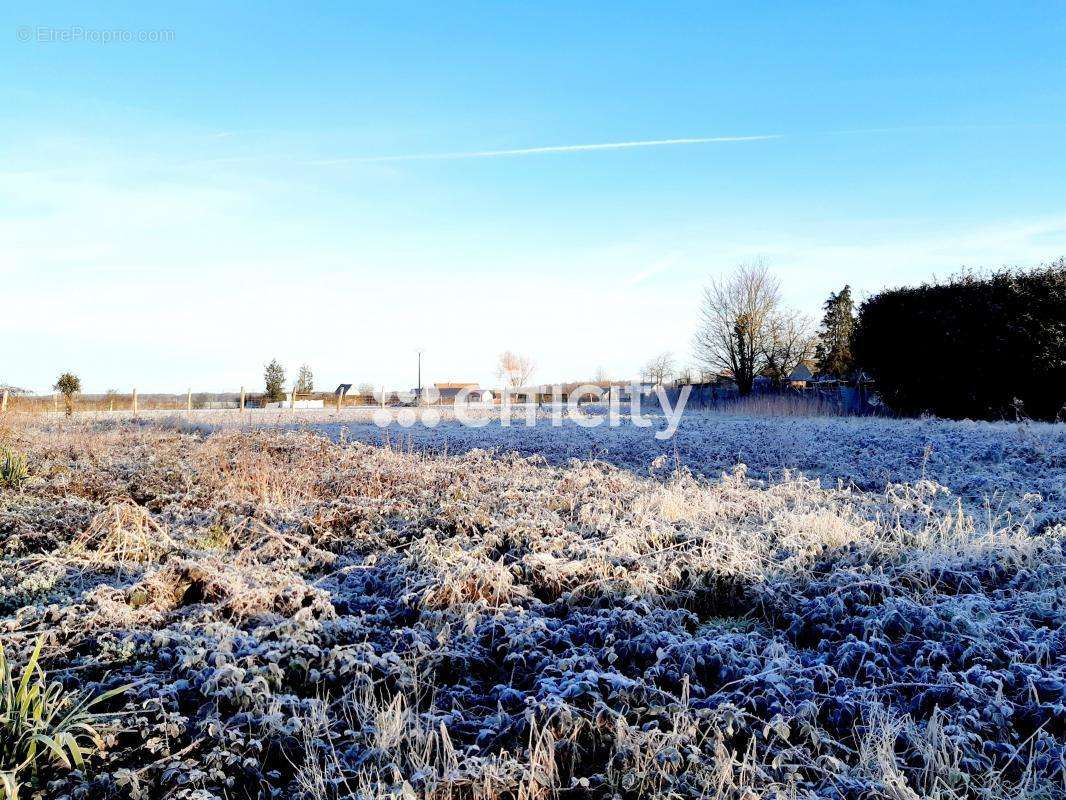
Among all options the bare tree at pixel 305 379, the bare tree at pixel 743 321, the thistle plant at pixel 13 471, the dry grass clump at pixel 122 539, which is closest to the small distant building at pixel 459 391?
the bare tree at pixel 305 379

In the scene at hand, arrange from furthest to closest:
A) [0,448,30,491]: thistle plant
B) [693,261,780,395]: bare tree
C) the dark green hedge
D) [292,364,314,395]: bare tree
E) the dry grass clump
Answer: [292,364,314,395]: bare tree
[693,261,780,395]: bare tree
the dark green hedge
[0,448,30,491]: thistle plant
the dry grass clump

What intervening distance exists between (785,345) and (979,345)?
36.2ft

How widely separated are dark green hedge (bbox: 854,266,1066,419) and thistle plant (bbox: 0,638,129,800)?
603 inches

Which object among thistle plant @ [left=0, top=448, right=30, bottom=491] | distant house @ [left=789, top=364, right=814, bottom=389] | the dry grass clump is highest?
distant house @ [left=789, top=364, right=814, bottom=389]

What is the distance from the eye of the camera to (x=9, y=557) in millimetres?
4055

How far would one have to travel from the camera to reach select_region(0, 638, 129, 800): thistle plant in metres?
1.96

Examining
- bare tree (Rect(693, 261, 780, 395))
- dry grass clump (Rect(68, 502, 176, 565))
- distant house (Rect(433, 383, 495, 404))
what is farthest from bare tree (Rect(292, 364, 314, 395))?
dry grass clump (Rect(68, 502, 176, 565))

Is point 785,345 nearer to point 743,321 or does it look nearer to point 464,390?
point 743,321

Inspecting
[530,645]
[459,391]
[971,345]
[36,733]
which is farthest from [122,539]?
[459,391]

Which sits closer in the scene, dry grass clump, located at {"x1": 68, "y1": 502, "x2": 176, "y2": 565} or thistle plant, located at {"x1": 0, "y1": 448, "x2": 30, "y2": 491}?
dry grass clump, located at {"x1": 68, "y1": 502, "x2": 176, "y2": 565}

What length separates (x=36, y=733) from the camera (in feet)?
6.60

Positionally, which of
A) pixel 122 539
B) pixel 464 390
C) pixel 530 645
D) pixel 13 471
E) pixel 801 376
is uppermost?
pixel 464 390

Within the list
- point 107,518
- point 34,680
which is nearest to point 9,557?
point 107,518

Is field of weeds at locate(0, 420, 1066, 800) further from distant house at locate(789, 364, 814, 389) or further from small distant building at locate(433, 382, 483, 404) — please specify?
small distant building at locate(433, 382, 483, 404)
